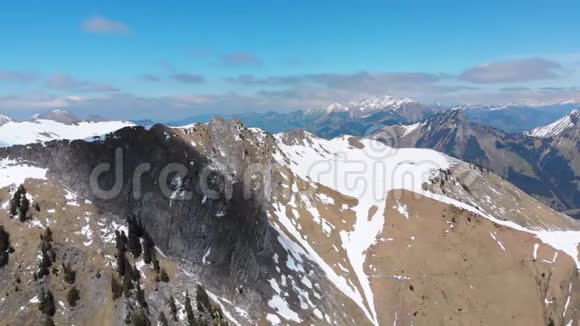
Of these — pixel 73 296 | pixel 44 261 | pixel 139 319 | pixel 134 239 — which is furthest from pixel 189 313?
pixel 44 261

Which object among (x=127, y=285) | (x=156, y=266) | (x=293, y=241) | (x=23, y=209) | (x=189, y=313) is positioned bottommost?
(x=189, y=313)

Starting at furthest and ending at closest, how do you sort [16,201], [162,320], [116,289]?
1. [16,201]
2. [162,320]
3. [116,289]

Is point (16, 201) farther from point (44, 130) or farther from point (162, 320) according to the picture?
point (44, 130)

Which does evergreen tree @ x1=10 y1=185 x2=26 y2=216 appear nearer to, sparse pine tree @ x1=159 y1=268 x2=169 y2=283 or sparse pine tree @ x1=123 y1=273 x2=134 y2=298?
sparse pine tree @ x1=123 y1=273 x2=134 y2=298

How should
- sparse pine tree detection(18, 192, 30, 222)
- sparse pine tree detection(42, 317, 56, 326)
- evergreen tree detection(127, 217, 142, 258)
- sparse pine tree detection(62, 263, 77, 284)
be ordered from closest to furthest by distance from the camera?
sparse pine tree detection(42, 317, 56, 326)
sparse pine tree detection(62, 263, 77, 284)
sparse pine tree detection(18, 192, 30, 222)
evergreen tree detection(127, 217, 142, 258)

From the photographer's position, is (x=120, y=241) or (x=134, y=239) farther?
(x=134, y=239)

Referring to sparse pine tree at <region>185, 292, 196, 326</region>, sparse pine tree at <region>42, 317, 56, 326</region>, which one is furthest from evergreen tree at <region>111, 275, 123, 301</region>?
sparse pine tree at <region>185, 292, 196, 326</region>
